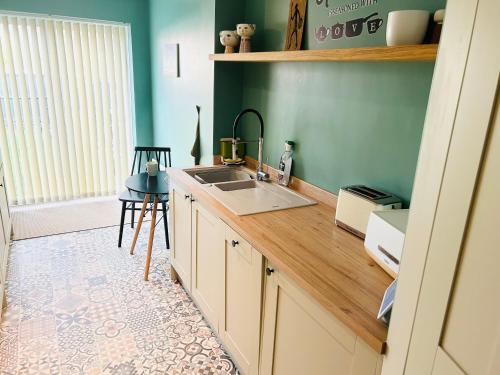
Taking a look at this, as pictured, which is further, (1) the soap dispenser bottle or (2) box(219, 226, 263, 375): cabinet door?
(1) the soap dispenser bottle

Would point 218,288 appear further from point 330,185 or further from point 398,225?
point 398,225

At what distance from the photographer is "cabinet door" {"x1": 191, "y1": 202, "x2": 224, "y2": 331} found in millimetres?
1904

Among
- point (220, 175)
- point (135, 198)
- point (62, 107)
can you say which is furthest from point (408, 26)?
point (62, 107)

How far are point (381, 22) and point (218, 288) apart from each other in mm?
1554

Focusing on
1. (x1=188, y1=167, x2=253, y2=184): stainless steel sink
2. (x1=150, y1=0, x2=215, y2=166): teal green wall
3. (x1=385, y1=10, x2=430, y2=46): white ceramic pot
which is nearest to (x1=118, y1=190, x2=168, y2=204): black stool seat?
(x1=150, y1=0, x2=215, y2=166): teal green wall

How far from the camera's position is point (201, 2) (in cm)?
271

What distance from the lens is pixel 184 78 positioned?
3.22 m

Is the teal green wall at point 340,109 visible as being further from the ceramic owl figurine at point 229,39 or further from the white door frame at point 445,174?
the white door frame at point 445,174

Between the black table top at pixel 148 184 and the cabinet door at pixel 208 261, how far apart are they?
2.38 ft

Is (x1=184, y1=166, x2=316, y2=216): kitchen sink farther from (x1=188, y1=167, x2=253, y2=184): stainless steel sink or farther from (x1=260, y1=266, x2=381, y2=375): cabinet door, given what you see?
(x1=260, y1=266, x2=381, y2=375): cabinet door

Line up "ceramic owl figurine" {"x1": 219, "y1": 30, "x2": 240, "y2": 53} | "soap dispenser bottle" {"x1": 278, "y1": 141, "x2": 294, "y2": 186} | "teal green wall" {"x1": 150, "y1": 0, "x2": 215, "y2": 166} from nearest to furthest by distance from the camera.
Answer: "soap dispenser bottle" {"x1": 278, "y1": 141, "x2": 294, "y2": 186} < "ceramic owl figurine" {"x1": 219, "y1": 30, "x2": 240, "y2": 53} < "teal green wall" {"x1": 150, "y1": 0, "x2": 215, "y2": 166}

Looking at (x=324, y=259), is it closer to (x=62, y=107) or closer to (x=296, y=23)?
(x=296, y=23)

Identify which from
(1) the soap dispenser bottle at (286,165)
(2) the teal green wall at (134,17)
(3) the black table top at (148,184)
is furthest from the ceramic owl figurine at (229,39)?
(2) the teal green wall at (134,17)

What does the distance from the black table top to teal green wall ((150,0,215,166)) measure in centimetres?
35
